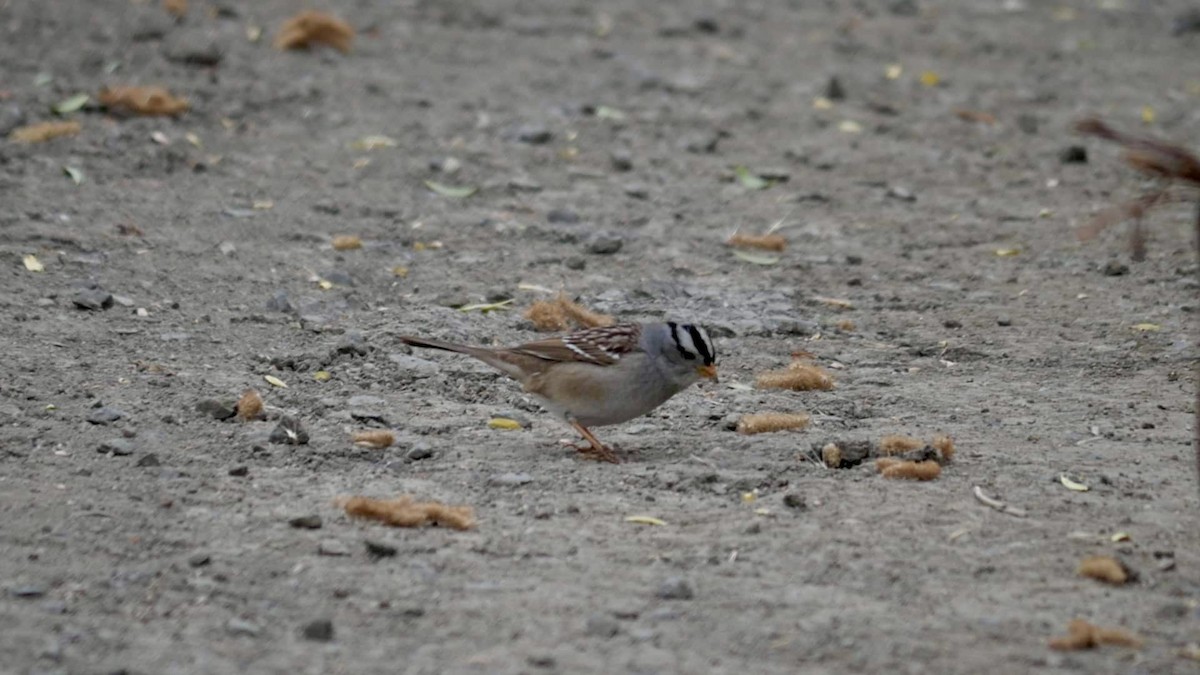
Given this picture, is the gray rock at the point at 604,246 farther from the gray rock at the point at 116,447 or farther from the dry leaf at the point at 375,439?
the gray rock at the point at 116,447

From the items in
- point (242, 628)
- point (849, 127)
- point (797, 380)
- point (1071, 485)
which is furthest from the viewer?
point (849, 127)

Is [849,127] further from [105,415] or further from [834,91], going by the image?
[105,415]

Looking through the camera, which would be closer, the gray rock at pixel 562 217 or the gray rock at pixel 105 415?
the gray rock at pixel 105 415

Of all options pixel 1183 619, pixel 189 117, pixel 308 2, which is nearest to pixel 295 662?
pixel 1183 619

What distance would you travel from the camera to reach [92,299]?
25.4 feet

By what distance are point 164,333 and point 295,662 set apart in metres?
3.28

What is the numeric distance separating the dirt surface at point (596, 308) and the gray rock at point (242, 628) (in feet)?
0.05

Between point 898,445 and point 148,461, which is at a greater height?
point 898,445

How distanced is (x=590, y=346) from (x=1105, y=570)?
7.78 ft

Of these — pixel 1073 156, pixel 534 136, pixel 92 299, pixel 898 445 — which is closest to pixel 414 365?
pixel 92 299

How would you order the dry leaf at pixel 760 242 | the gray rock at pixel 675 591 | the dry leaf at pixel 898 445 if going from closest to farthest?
the gray rock at pixel 675 591 → the dry leaf at pixel 898 445 → the dry leaf at pixel 760 242

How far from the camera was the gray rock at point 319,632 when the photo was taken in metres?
4.74

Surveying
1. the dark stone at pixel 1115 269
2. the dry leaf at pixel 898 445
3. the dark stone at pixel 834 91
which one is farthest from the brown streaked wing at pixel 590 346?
the dark stone at pixel 834 91

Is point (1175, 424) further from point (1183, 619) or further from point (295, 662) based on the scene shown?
point (295, 662)
